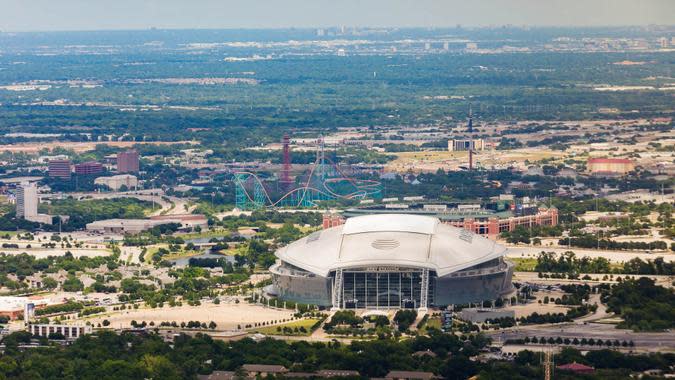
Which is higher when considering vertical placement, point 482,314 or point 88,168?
point 482,314

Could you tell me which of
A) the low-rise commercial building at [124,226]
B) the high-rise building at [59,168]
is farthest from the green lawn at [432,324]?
the high-rise building at [59,168]

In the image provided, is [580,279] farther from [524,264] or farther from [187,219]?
[187,219]

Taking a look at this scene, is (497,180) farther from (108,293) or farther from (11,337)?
(11,337)

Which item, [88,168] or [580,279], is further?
[88,168]

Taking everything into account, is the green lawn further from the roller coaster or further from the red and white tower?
the red and white tower

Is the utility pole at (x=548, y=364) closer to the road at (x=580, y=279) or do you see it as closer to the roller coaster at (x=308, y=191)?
the road at (x=580, y=279)

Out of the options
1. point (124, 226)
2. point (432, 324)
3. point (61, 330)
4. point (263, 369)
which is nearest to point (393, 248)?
point (432, 324)

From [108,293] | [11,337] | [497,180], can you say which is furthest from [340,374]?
[497,180]
